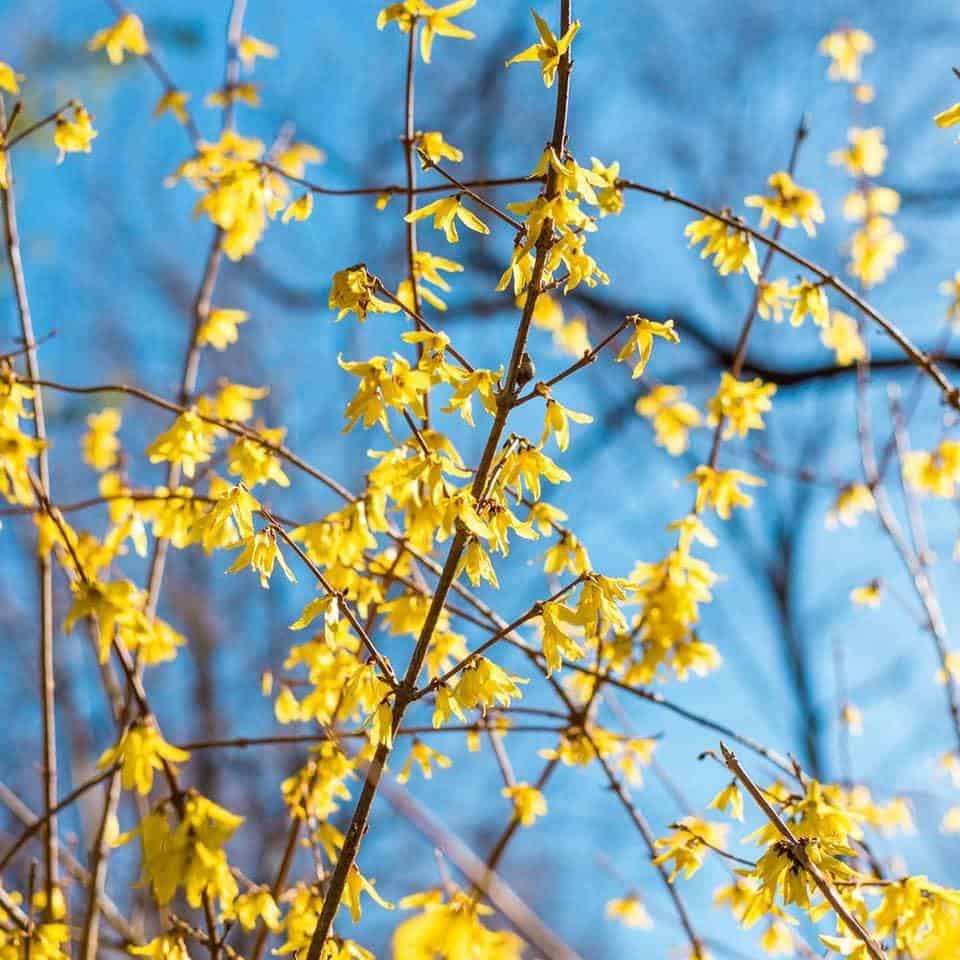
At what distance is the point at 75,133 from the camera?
6.70 feet

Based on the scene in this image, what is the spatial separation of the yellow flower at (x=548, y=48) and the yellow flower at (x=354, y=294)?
336 mm

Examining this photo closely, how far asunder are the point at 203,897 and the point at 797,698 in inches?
288

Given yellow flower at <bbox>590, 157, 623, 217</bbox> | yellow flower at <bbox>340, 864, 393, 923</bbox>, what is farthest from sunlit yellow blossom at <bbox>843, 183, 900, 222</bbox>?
yellow flower at <bbox>340, 864, 393, 923</bbox>

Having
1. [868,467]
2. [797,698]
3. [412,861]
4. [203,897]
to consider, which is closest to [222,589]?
[412,861]

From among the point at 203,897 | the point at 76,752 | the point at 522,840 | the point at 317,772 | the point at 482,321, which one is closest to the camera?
the point at 203,897

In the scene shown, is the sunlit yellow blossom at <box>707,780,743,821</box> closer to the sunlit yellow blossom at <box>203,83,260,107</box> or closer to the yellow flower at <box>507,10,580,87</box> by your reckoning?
the yellow flower at <box>507,10,580,87</box>

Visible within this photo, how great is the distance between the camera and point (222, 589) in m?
7.88

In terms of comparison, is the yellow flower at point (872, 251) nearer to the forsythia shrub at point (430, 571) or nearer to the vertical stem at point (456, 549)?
the forsythia shrub at point (430, 571)

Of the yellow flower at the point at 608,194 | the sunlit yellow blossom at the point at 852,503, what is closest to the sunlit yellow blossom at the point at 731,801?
the yellow flower at the point at 608,194

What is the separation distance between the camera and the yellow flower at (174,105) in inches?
103

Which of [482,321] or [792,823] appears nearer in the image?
[792,823]

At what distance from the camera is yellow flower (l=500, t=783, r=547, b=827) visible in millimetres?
1897

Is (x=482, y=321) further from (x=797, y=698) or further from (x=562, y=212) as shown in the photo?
(x=562, y=212)

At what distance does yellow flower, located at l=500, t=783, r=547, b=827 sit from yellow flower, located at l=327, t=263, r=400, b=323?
0.96m
